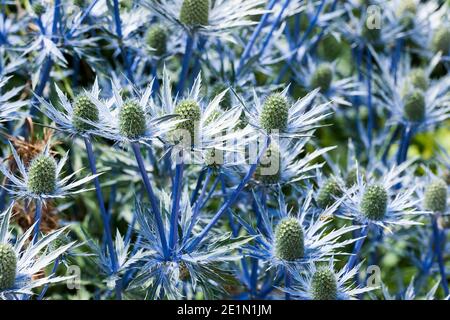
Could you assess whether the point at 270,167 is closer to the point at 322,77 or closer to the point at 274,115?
the point at 274,115

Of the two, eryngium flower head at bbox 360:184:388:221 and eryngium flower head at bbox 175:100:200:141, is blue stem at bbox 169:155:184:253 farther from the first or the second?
eryngium flower head at bbox 360:184:388:221

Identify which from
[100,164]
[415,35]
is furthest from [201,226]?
[415,35]

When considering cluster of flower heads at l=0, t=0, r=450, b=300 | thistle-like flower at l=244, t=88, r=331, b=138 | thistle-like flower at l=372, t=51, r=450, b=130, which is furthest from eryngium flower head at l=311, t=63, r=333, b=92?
thistle-like flower at l=244, t=88, r=331, b=138

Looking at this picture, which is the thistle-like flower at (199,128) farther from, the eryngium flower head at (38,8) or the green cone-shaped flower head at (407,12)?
the green cone-shaped flower head at (407,12)

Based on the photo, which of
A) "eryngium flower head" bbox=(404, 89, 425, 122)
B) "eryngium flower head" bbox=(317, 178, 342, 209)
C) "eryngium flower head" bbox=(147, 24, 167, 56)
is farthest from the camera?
"eryngium flower head" bbox=(404, 89, 425, 122)

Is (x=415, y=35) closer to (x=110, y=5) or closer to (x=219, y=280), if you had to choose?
(x=110, y=5)
